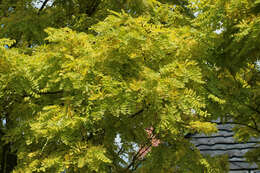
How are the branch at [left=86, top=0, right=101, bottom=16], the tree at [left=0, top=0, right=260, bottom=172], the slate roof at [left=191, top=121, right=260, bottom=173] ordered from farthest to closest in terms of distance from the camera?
the slate roof at [left=191, top=121, right=260, bottom=173] < the branch at [left=86, top=0, right=101, bottom=16] < the tree at [left=0, top=0, right=260, bottom=172]

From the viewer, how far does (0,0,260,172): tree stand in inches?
127

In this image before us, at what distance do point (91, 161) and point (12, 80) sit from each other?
140 cm

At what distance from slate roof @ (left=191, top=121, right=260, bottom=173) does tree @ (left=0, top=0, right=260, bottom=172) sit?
281cm

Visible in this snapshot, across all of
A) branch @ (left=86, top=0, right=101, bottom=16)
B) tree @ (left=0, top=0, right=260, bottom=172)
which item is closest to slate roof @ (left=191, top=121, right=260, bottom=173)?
tree @ (left=0, top=0, right=260, bottom=172)

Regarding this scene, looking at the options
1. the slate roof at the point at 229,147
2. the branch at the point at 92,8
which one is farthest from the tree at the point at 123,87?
the slate roof at the point at 229,147

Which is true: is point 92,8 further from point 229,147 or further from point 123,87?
point 229,147

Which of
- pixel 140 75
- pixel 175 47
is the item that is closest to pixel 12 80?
pixel 140 75

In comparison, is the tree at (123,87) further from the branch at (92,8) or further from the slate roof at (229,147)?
the slate roof at (229,147)

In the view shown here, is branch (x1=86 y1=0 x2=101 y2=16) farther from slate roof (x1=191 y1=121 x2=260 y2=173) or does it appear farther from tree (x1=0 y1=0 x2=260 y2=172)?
slate roof (x1=191 y1=121 x2=260 y2=173)

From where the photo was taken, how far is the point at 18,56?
12.7 ft

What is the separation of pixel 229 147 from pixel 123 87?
528cm

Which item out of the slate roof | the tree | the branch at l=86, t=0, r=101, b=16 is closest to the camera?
the tree

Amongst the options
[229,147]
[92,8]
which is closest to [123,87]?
[92,8]

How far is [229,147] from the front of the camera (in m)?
7.65
